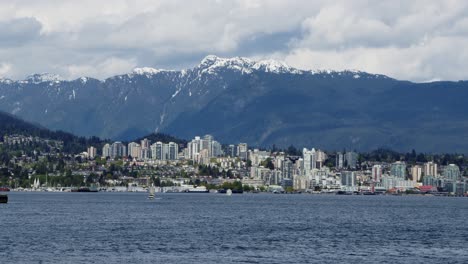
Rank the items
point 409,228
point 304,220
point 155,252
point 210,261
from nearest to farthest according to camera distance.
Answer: point 210,261, point 155,252, point 409,228, point 304,220

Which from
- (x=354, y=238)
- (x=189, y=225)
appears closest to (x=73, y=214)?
(x=189, y=225)

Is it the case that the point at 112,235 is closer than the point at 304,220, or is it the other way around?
the point at 112,235

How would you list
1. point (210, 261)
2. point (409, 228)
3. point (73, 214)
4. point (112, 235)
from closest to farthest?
point (210, 261) < point (112, 235) < point (409, 228) < point (73, 214)

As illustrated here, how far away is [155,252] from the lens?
88.2m

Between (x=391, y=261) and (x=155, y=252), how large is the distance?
1850 centimetres

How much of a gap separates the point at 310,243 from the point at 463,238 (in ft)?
57.5

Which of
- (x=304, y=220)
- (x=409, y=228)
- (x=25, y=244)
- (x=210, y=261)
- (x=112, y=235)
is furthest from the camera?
(x=304, y=220)

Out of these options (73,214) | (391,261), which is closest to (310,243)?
(391,261)

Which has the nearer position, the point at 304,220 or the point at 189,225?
the point at 189,225

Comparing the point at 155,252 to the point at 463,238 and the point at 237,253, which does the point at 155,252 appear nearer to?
the point at 237,253

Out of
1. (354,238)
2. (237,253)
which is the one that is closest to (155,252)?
(237,253)

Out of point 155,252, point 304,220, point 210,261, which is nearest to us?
point 210,261

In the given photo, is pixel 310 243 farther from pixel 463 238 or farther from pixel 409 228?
pixel 409 228

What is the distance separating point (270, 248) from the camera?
305ft
